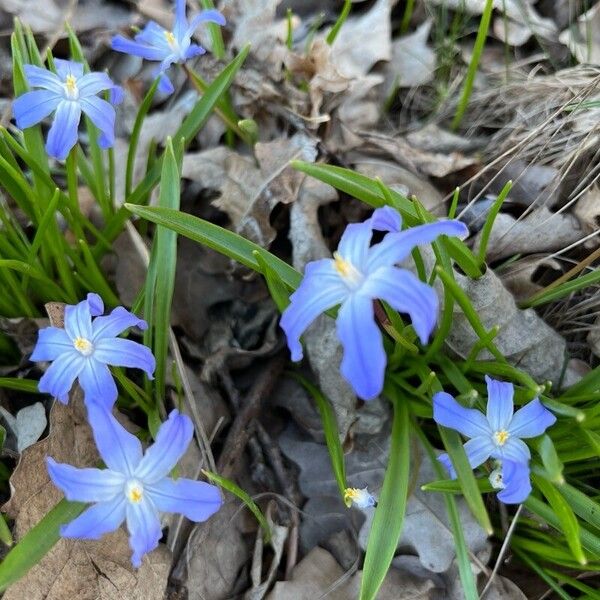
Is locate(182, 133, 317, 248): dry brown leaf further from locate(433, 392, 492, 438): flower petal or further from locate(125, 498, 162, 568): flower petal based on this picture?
locate(125, 498, 162, 568): flower petal

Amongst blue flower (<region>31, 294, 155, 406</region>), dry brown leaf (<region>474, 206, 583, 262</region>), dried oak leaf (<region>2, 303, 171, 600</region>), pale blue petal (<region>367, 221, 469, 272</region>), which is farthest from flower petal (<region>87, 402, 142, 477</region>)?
dry brown leaf (<region>474, 206, 583, 262</region>)

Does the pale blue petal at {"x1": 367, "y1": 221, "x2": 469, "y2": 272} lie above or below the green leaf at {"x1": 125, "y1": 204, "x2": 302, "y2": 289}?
above

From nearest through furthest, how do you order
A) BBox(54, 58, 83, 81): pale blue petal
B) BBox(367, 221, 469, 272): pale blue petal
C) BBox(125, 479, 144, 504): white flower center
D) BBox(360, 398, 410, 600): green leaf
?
1. BBox(367, 221, 469, 272): pale blue petal
2. BBox(125, 479, 144, 504): white flower center
3. BBox(360, 398, 410, 600): green leaf
4. BBox(54, 58, 83, 81): pale blue petal

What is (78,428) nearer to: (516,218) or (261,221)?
(261,221)

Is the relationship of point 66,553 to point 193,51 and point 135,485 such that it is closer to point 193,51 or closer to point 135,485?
point 135,485

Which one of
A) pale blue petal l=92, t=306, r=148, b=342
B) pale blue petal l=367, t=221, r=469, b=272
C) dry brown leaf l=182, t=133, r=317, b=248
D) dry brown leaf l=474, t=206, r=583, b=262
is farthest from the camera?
dry brown leaf l=182, t=133, r=317, b=248

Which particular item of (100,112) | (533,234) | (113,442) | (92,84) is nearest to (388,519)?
(113,442)

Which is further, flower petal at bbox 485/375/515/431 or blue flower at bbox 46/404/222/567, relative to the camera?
flower petal at bbox 485/375/515/431
